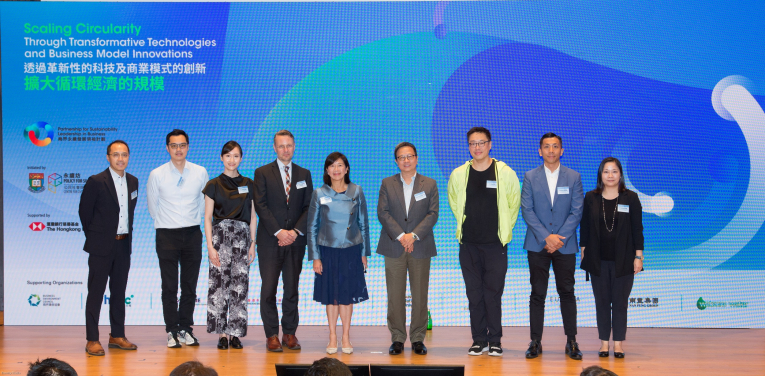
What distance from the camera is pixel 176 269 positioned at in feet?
14.5

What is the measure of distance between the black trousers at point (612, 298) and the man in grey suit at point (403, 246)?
116 cm

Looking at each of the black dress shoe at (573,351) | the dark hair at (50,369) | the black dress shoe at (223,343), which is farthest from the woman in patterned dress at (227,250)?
the dark hair at (50,369)

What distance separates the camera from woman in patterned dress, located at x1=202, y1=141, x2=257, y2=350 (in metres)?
4.22

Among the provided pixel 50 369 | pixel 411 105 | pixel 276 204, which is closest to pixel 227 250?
pixel 276 204

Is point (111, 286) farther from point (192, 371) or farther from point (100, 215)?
point (192, 371)

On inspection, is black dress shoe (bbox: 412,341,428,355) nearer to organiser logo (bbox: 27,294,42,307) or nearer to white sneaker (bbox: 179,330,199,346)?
white sneaker (bbox: 179,330,199,346)

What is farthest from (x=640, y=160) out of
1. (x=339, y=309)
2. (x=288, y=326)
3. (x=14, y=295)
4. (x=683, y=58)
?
(x=14, y=295)

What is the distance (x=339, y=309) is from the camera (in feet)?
13.7

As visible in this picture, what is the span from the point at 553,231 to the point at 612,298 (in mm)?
599

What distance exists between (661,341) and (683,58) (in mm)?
2574

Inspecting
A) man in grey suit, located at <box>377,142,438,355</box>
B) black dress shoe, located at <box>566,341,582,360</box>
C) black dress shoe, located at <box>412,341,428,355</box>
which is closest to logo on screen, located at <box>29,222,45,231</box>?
man in grey suit, located at <box>377,142,438,355</box>

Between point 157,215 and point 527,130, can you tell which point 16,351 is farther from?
point 527,130

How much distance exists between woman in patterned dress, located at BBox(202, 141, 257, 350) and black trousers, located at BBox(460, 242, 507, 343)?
1.59m

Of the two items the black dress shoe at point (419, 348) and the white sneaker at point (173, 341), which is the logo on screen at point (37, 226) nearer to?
the white sneaker at point (173, 341)
